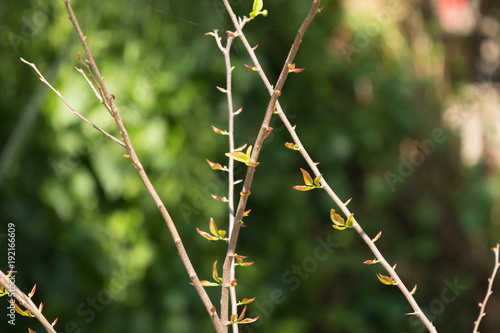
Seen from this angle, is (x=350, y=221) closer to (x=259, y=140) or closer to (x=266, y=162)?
(x=259, y=140)

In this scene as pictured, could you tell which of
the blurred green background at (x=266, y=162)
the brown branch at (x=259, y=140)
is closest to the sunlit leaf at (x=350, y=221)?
the brown branch at (x=259, y=140)

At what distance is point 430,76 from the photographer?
2846mm

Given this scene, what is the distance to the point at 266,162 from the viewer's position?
2.39m

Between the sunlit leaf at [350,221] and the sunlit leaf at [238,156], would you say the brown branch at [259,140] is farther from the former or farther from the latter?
the sunlit leaf at [350,221]

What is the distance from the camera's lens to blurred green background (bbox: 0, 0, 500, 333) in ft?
6.20

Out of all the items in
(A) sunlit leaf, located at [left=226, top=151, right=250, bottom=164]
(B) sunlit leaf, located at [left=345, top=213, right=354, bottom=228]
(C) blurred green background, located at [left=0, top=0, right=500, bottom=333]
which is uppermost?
(A) sunlit leaf, located at [left=226, top=151, right=250, bottom=164]

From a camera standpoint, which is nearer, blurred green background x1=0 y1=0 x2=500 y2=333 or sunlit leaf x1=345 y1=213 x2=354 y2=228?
sunlit leaf x1=345 y1=213 x2=354 y2=228

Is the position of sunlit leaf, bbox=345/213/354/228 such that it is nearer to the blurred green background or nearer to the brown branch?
the brown branch

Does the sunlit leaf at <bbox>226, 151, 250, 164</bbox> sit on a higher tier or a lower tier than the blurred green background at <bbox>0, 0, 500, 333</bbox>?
higher

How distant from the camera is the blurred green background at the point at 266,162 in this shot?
1.89 metres

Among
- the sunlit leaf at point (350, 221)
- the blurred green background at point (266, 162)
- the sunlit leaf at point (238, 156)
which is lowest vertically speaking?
the blurred green background at point (266, 162)

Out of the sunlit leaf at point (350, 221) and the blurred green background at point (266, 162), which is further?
the blurred green background at point (266, 162)

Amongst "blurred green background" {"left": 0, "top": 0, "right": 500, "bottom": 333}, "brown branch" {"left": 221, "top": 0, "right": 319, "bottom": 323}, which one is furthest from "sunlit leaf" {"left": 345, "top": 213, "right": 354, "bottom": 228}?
"blurred green background" {"left": 0, "top": 0, "right": 500, "bottom": 333}

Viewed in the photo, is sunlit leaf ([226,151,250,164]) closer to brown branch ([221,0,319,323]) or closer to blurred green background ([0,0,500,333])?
brown branch ([221,0,319,323])
